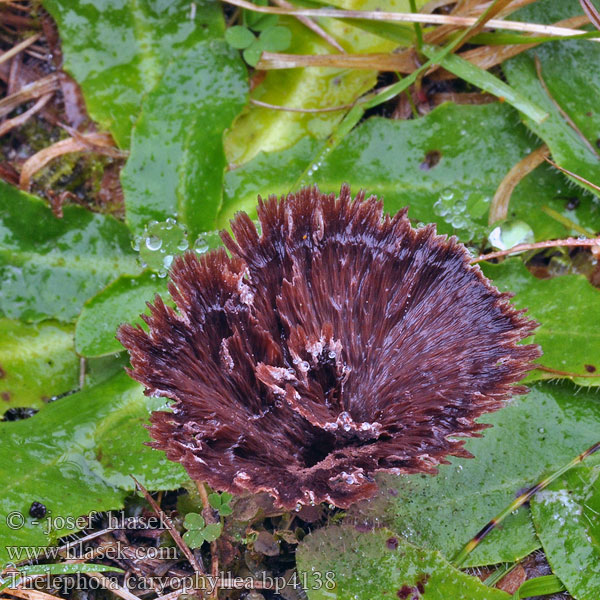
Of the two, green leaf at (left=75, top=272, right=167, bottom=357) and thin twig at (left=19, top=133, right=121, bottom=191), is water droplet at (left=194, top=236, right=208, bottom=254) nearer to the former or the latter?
green leaf at (left=75, top=272, right=167, bottom=357)

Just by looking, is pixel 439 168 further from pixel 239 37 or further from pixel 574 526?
pixel 574 526

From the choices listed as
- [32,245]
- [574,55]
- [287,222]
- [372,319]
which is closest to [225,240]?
[287,222]

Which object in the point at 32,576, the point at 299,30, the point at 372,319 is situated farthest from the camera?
the point at 299,30

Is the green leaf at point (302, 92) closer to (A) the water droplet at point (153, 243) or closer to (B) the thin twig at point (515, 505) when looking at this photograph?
(A) the water droplet at point (153, 243)

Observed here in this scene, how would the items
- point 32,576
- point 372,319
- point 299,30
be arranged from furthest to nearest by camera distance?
point 299,30
point 32,576
point 372,319

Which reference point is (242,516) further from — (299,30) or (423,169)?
(299,30)

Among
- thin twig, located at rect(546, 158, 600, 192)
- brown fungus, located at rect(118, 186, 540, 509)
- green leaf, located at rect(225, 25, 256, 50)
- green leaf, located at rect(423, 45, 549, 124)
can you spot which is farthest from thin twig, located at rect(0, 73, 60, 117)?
thin twig, located at rect(546, 158, 600, 192)
